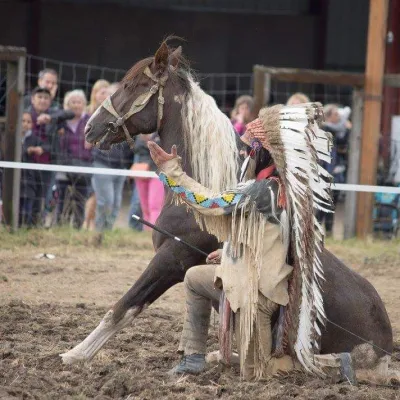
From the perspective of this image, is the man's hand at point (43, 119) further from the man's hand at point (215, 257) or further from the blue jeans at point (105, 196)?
the man's hand at point (215, 257)

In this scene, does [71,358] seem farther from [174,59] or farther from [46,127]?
[46,127]

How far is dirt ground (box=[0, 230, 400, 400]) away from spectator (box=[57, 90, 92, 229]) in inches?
28.5

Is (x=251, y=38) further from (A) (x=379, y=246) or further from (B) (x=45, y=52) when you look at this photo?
(A) (x=379, y=246)

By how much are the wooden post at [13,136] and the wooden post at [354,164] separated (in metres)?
3.85

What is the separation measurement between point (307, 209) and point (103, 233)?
19.5 feet

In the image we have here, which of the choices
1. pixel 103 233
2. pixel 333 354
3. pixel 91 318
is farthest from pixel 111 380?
pixel 103 233

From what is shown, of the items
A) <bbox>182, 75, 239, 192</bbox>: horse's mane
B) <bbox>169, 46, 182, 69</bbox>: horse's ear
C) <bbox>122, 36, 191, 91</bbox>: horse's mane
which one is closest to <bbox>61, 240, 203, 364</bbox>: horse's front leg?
<bbox>182, 75, 239, 192</bbox>: horse's mane

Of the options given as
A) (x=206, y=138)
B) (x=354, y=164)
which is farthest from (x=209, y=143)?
(x=354, y=164)

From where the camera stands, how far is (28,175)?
39.1 feet

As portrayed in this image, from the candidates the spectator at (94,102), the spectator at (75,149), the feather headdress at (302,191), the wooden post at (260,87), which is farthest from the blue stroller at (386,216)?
the feather headdress at (302,191)

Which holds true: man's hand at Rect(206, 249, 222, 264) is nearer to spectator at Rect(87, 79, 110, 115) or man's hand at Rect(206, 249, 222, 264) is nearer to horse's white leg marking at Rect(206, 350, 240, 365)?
horse's white leg marking at Rect(206, 350, 240, 365)

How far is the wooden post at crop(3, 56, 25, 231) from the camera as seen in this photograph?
11688 mm

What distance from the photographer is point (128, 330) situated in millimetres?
7508

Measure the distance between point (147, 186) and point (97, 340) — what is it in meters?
5.95
